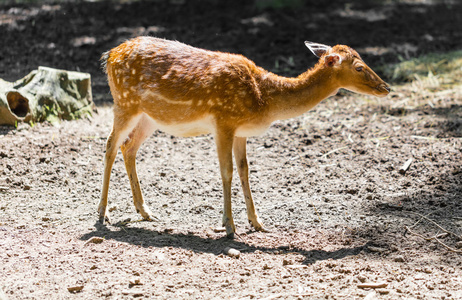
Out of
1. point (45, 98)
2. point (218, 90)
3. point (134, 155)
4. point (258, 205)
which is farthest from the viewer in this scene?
point (45, 98)

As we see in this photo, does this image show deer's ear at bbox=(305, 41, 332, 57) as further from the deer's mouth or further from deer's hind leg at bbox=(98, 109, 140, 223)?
deer's hind leg at bbox=(98, 109, 140, 223)

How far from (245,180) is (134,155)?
1147mm

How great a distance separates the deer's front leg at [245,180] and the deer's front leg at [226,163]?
0.26m

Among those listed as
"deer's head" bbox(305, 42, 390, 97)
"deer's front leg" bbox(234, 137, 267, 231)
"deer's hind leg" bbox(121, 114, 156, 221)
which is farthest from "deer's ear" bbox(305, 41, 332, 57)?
"deer's hind leg" bbox(121, 114, 156, 221)

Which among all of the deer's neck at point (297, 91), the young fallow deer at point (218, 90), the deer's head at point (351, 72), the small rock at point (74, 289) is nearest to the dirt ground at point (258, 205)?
the small rock at point (74, 289)

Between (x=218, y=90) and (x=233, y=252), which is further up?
(x=218, y=90)

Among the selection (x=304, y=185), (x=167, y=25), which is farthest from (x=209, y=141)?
(x=167, y=25)

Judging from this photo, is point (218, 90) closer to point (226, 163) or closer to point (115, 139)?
point (226, 163)

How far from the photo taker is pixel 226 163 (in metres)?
5.06

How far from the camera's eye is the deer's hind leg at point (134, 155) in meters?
5.54

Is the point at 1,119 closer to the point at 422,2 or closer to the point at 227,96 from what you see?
the point at 227,96

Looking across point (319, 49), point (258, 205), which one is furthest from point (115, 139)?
point (319, 49)

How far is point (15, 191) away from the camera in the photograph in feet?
19.8

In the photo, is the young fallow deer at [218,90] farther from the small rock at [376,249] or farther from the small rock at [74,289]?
the small rock at [74,289]
